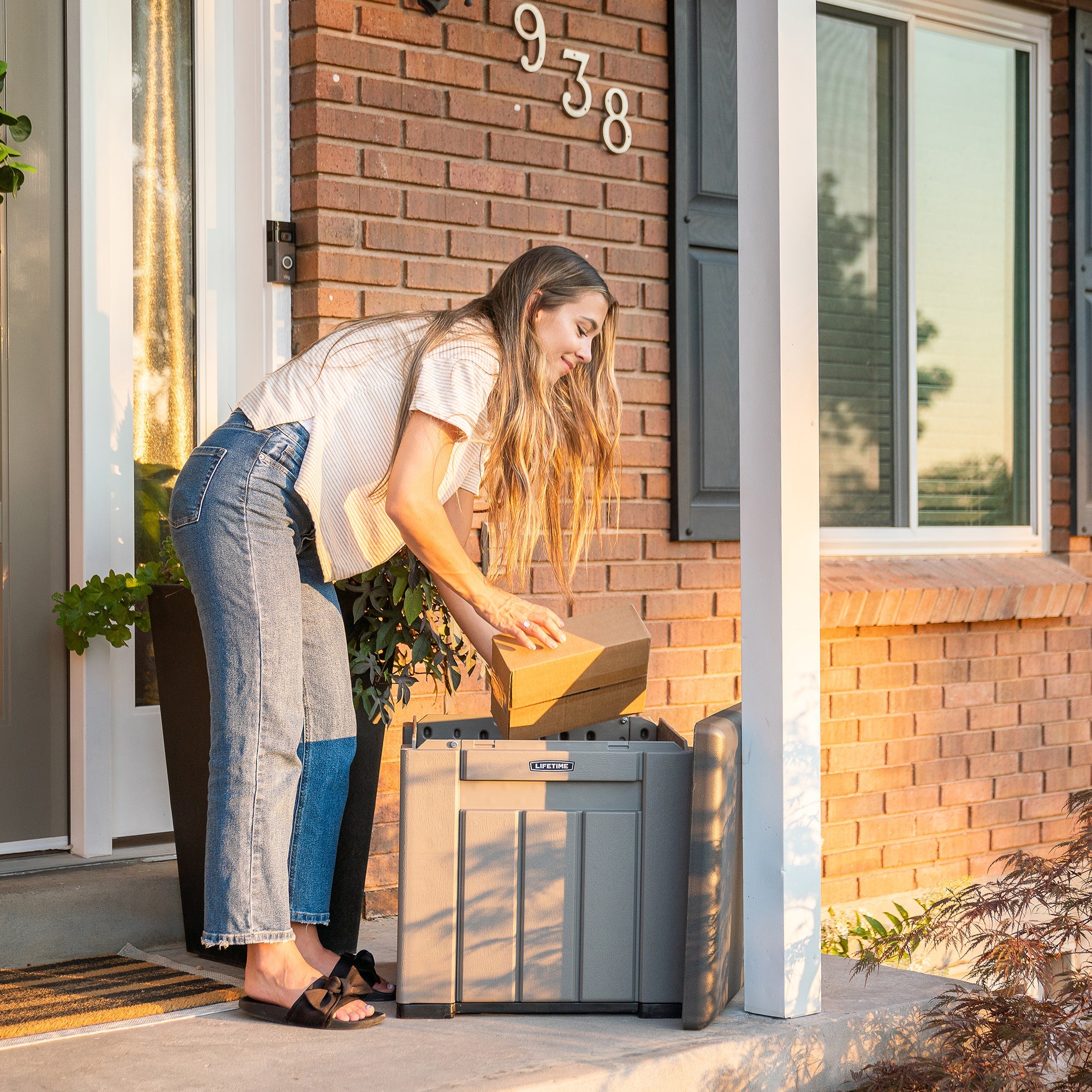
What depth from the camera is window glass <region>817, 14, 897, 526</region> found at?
4.93m

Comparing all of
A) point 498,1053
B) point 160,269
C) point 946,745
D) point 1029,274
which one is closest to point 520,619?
point 498,1053

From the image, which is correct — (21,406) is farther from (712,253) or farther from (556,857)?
(712,253)

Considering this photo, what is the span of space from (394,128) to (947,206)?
242 centimetres

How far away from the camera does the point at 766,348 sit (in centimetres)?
267

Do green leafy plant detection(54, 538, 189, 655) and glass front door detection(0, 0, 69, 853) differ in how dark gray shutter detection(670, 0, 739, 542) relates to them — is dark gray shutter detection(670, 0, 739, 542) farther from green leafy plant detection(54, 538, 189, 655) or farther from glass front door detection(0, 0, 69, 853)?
glass front door detection(0, 0, 69, 853)

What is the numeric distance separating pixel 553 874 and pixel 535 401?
0.89 m

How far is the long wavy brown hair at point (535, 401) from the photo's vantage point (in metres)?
2.61

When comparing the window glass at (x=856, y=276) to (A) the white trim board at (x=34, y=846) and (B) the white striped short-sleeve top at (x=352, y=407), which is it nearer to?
(B) the white striped short-sleeve top at (x=352, y=407)

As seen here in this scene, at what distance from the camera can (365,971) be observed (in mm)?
2787

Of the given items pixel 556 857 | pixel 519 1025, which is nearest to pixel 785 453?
pixel 556 857

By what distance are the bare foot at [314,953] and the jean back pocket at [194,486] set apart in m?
0.84

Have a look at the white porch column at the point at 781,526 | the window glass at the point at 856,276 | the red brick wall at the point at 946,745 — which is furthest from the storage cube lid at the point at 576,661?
the window glass at the point at 856,276

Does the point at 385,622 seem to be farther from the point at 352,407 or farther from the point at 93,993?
the point at 93,993

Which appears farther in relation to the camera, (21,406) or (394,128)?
(394,128)
